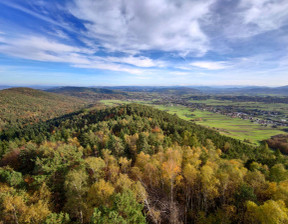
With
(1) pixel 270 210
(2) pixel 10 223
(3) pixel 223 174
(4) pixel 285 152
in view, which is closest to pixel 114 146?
(2) pixel 10 223

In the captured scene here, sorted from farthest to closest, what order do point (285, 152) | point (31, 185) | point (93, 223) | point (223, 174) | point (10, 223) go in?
point (285, 152) → point (31, 185) → point (223, 174) → point (10, 223) → point (93, 223)

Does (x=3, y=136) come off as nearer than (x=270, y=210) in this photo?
No

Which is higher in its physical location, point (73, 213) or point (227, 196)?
point (227, 196)

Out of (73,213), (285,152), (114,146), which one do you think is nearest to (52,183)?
(73,213)

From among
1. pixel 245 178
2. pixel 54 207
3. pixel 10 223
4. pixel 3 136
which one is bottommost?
pixel 3 136

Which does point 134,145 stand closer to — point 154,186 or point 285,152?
point 154,186

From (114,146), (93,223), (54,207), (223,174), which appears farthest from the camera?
(114,146)

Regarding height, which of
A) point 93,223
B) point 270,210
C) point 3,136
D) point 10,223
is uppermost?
point 270,210

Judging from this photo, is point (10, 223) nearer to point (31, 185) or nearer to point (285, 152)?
point (31, 185)

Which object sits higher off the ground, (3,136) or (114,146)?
(114,146)
